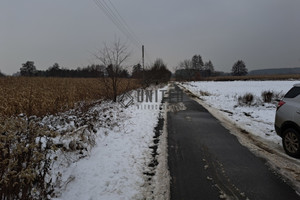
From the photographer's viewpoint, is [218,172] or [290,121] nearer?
[218,172]

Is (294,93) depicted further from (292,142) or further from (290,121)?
(292,142)

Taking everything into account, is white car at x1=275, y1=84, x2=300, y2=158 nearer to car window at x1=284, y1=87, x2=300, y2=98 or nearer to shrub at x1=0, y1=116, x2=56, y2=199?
car window at x1=284, y1=87, x2=300, y2=98

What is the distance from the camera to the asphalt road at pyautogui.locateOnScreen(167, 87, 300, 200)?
3072 millimetres

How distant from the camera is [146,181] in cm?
349

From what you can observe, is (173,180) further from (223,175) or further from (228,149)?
(228,149)

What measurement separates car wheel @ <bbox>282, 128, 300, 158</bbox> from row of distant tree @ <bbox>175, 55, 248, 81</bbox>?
77.5 m

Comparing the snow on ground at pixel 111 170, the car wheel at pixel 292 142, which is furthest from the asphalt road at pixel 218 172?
the car wheel at pixel 292 142

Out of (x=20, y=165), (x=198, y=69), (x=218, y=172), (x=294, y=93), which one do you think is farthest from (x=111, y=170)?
(x=198, y=69)

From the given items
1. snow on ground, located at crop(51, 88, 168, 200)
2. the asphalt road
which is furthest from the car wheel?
snow on ground, located at crop(51, 88, 168, 200)

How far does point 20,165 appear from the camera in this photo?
106 inches

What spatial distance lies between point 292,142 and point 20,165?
589 centimetres

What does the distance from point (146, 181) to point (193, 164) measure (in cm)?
129

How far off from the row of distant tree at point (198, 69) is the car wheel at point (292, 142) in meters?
77.5

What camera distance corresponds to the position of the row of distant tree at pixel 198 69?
3356 inches
